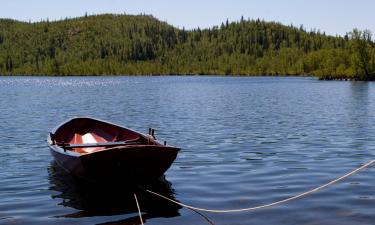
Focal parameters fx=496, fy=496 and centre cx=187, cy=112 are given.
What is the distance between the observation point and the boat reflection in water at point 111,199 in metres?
14.8

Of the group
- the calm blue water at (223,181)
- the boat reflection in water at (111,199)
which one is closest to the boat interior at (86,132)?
the calm blue water at (223,181)

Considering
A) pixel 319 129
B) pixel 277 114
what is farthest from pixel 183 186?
pixel 277 114

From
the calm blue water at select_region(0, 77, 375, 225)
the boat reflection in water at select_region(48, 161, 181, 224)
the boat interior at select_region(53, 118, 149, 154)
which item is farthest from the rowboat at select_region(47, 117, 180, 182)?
the boat interior at select_region(53, 118, 149, 154)

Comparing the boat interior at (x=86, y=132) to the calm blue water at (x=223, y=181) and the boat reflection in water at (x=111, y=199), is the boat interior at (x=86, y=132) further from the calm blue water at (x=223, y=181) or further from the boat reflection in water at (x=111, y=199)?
the boat reflection in water at (x=111, y=199)

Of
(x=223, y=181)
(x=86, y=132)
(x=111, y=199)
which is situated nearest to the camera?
(x=111, y=199)

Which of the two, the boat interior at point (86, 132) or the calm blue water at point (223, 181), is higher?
the boat interior at point (86, 132)

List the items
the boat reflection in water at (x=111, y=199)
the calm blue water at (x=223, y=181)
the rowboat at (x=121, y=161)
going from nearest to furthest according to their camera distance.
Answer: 1. the calm blue water at (x=223, y=181)
2. the boat reflection in water at (x=111, y=199)
3. the rowboat at (x=121, y=161)

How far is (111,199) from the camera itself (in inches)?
643

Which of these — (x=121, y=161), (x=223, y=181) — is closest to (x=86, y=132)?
(x=121, y=161)

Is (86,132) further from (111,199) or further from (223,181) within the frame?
(223,181)

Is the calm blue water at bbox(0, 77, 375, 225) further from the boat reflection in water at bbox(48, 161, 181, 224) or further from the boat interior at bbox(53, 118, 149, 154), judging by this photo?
the boat interior at bbox(53, 118, 149, 154)

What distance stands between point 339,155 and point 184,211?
12282mm

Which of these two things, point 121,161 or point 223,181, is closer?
point 121,161

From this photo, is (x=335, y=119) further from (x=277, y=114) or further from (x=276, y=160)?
(x=276, y=160)
